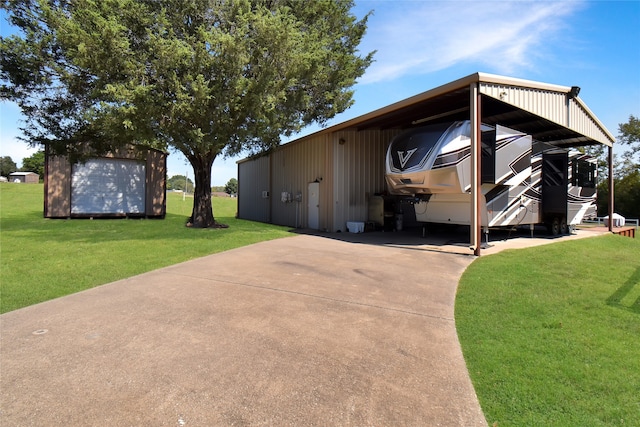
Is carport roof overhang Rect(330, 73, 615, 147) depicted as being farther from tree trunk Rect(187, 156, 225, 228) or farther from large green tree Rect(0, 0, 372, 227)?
tree trunk Rect(187, 156, 225, 228)

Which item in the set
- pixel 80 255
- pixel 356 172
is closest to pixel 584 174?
pixel 356 172

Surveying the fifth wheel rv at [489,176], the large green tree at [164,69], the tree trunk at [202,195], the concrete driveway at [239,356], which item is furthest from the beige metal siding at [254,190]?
the concrete driveway at [239,356]

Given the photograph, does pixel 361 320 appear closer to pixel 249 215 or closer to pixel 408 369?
pixel 408 369

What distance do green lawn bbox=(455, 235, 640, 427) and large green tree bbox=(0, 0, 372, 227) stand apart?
8288 mm

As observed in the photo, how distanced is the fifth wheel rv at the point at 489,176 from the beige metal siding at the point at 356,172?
3274 millimetres

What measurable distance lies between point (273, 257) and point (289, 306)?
3.40 meters

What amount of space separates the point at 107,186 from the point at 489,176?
59.6 ft

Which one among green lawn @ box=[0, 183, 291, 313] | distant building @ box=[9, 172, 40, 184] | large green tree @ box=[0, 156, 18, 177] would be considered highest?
large green tree @ box=[0, 156, 18, 177]

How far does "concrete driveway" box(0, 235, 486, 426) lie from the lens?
2.38 meters

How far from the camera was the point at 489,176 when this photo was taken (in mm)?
9234

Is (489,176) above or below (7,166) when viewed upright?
below

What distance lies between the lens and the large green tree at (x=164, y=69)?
979cm

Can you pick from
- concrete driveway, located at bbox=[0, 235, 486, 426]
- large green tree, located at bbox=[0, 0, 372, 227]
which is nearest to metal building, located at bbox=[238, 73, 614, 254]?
large green tree, located at bbox=[0, 0, 372, 227]

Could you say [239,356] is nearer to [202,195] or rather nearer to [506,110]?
[506,110]
